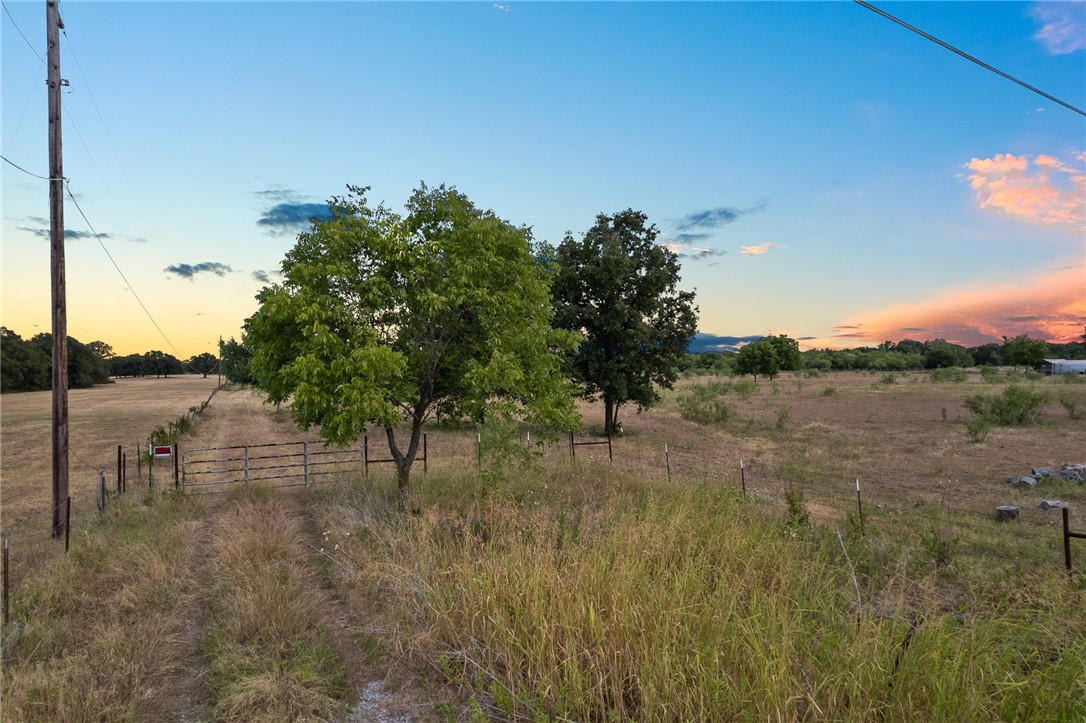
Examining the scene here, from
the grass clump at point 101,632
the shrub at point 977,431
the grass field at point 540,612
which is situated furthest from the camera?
the shrub at point 977,431

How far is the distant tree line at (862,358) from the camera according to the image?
92.7 m

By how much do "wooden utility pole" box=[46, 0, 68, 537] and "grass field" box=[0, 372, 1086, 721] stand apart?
1.30m

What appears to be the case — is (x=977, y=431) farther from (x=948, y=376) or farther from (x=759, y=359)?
(x=759, y=359)

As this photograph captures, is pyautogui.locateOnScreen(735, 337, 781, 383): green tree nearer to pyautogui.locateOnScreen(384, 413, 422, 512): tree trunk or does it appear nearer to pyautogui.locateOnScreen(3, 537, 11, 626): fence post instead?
pyautogui.locateOnScreen(384, 413, 422, 512): tree trunk

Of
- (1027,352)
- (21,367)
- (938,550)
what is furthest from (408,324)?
A: (1027,352)

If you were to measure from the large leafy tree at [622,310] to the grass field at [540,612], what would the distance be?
45.4 ft

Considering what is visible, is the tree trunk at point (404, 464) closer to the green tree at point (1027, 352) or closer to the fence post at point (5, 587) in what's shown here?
the fence post at point (5, 587)

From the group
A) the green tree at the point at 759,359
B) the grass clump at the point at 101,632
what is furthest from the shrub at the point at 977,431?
the green tree at the point at 759,359

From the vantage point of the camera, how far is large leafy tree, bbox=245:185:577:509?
11883 mm

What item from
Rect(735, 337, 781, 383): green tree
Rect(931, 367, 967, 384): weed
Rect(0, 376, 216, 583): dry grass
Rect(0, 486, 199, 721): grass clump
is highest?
Rect(735, 337, 781, 383): green tree

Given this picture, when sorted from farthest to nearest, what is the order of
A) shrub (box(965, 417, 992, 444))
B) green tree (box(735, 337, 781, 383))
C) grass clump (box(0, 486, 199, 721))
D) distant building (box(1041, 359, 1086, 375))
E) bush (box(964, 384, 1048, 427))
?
distant building (box(1041, 359, 1086, 375))
green tree (box(735, 337, 781, 383))
bush (box(964, 384, 1048, 427))
shrub (box(965, 417, 992, 444))
grass clump (box(0, 486, 199, 721))

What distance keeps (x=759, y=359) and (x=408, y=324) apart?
86169mm

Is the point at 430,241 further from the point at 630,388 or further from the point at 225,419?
the point at 225,419

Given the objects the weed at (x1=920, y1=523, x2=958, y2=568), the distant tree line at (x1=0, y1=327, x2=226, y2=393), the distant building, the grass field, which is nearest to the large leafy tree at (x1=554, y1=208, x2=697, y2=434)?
the grass field
